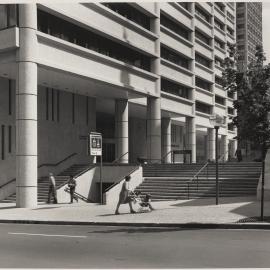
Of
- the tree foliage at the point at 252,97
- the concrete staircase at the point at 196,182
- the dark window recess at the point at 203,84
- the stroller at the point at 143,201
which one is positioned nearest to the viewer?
the tree foliage at the point at 252,97

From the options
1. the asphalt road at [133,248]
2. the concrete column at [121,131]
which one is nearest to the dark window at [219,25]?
the concrete column at [121,131]

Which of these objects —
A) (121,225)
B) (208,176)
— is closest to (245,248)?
(121,225)

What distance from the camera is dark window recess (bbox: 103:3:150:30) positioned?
37.0 metres

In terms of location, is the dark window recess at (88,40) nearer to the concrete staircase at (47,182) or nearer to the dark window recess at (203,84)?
the concrete staircase at (47,182)

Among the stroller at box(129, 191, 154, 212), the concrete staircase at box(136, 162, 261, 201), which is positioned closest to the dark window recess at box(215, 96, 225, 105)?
the concrete staircase at box(136, 162, 261, 201)

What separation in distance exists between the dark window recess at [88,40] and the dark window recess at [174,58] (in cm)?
467

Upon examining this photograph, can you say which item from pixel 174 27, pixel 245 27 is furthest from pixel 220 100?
pixel 245 27

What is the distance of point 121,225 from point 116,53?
2255 centimetres

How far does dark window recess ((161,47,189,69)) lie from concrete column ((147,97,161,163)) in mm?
6026

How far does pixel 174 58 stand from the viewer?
1922 inches

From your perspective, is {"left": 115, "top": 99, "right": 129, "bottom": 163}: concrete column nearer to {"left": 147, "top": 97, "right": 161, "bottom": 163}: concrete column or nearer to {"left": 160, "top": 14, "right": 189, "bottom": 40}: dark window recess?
{"left": 147, "top": 97, "right": 161, "bottom": 163}: concrete column

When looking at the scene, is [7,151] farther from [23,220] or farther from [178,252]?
[178,252]

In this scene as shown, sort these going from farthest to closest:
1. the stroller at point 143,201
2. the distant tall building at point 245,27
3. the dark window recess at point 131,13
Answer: the distant tall building at point 245,27 → the dark window recess at point 131,13 → the stroller at point 143,201

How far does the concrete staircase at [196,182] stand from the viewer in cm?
2625
